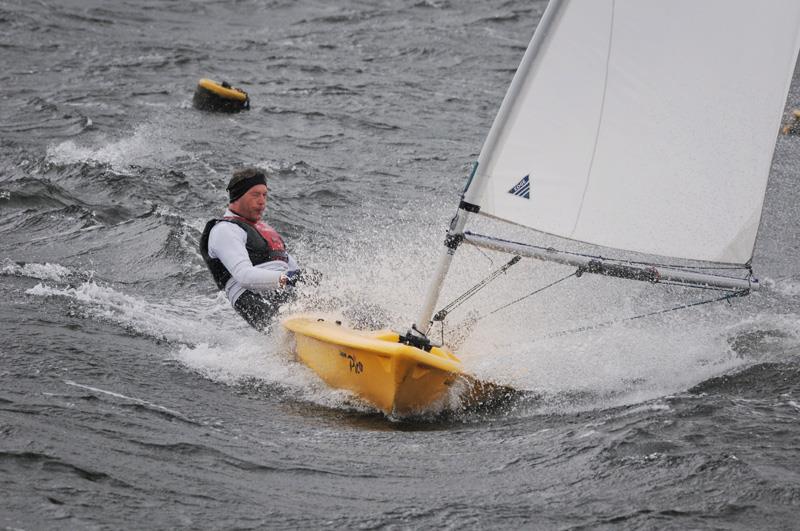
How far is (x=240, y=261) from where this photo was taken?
6.76 metres

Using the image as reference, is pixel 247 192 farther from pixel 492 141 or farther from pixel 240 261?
pixel 492 141

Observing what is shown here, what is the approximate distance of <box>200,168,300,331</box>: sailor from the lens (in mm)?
6898

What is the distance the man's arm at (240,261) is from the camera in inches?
263

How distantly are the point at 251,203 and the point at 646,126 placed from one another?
8.30 feet

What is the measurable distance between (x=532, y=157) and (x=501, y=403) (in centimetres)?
138

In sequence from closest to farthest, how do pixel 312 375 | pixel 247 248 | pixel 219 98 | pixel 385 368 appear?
pixel 385 368 < pixel 312 375 < pixel 247 248 < pixel 219 98

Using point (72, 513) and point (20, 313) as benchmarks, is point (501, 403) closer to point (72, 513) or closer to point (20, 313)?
point (72, 513)

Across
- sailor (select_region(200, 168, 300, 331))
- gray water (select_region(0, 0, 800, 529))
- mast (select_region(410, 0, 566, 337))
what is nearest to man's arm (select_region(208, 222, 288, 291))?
sailor (select_region(200, 168, 300, 331))

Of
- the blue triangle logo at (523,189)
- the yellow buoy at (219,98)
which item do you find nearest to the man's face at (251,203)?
the blue triangle logo at (523,189)

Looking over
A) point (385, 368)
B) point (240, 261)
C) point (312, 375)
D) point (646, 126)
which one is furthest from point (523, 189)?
point (240, 261)

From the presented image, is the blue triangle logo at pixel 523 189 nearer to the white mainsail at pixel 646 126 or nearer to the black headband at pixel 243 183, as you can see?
the white mainsail at pixel 646 126

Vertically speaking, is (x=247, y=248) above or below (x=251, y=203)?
below

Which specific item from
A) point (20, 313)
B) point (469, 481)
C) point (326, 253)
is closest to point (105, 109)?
point (326, 253)

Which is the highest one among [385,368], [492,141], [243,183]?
[492,141]
